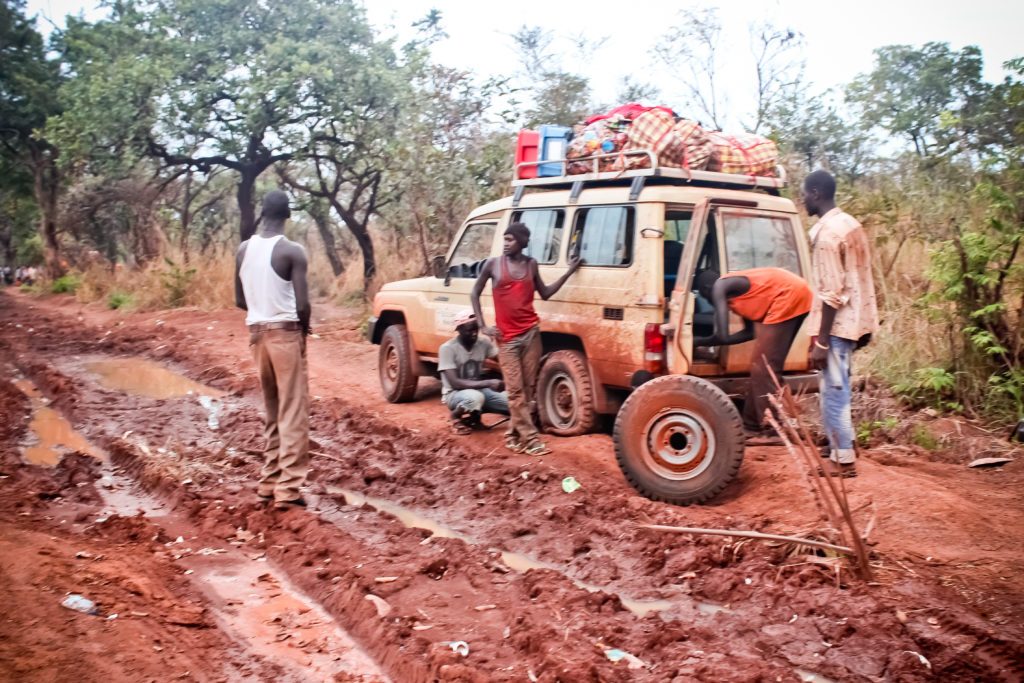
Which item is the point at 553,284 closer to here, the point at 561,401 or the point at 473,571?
the point at 561,401

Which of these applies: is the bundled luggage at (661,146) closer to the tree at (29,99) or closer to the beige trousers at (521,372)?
the beige trousers at (521,372)

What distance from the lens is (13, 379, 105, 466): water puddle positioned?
720 centimetres

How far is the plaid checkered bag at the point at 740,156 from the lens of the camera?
23.0 feet

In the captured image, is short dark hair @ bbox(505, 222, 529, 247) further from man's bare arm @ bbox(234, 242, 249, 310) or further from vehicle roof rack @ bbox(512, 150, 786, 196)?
man's bare arm @ bbox(234, 242, 249, 310)

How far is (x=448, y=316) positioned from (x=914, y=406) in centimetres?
420

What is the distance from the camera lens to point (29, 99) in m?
25.9

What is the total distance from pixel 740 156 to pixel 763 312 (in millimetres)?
1642

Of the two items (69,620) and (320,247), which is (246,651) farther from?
(320,247)

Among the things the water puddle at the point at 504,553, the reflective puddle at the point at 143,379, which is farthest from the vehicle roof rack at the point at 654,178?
the reflective puddle at the point at 143,379

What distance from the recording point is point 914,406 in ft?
24.8

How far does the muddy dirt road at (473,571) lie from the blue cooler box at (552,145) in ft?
7.79

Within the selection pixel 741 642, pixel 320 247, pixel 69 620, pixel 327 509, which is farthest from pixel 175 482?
pixel 320 247

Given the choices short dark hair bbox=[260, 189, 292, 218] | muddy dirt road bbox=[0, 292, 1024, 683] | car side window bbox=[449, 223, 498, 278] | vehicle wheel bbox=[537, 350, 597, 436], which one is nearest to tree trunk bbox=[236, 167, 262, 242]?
car side window bbox=[449, 223, 498, 278]

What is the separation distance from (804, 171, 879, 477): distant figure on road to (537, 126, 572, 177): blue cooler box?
2602mm
